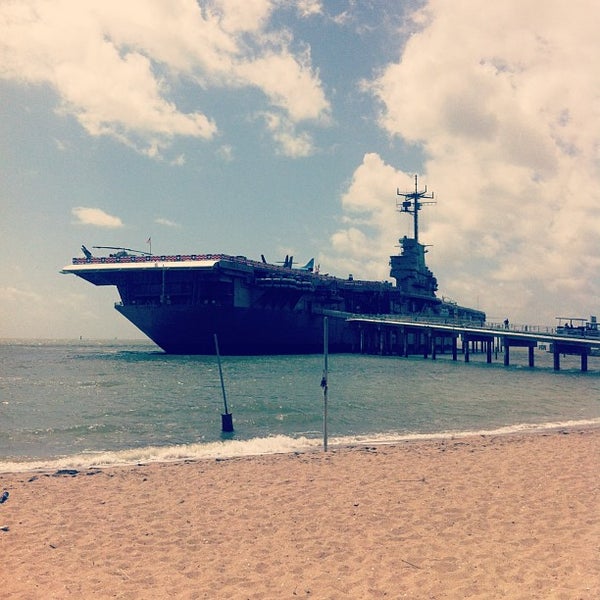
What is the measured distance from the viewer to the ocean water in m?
16.1

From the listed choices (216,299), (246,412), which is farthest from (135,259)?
(246,412)

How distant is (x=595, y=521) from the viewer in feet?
27.7

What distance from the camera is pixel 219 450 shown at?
1527 centimetres

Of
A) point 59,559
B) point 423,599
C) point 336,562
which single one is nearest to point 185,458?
point 59,559

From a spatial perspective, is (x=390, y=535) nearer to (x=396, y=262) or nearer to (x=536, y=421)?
(x=536, y=421)

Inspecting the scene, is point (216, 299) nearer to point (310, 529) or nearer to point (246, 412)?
point (246, 412)

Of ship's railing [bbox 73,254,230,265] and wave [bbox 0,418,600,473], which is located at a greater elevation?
ship's railing [bbox 73,254,230,265]

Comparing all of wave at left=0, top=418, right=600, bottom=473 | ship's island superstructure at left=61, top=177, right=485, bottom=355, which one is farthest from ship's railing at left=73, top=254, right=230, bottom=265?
wave at left=0, top=418, right=600, bottom=473

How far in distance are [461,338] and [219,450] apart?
197 ft

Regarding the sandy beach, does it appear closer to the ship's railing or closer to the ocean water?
the ocean water

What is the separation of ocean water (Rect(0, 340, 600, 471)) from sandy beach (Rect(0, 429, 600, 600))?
333cm

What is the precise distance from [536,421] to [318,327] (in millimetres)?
48150

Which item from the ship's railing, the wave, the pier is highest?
the ship's railing

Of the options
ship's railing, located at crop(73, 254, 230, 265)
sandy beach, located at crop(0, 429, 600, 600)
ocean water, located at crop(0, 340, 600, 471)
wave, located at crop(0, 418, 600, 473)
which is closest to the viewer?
sandy beach, located at crop(0, 429, 600, 600)
